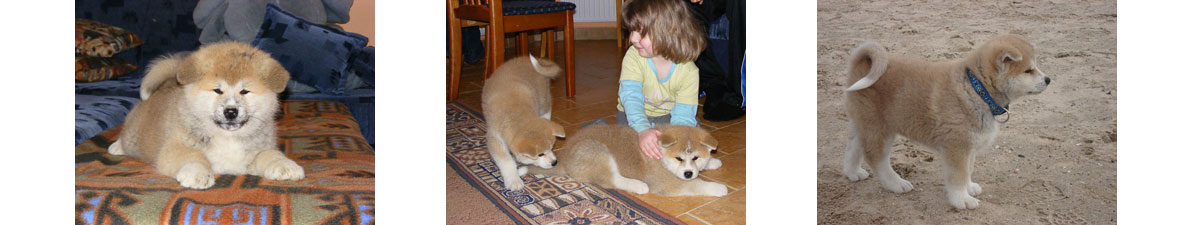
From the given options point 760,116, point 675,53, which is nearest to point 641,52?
point 675,53

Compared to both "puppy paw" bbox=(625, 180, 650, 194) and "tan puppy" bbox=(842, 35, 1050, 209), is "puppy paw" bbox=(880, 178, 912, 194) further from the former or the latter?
"puppy paw" bbox=(625, 180, 650, 194)

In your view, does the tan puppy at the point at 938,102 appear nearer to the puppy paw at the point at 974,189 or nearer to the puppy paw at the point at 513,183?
the puppy paw at the point at 974,189

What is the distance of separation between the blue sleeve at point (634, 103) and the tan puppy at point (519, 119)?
175 mm

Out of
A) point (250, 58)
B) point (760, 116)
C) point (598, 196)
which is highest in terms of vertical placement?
point (250, 58)

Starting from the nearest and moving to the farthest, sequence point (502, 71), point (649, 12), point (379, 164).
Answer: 1. point (379, 164)
2. point (649, 12)
3. point (502, 71)

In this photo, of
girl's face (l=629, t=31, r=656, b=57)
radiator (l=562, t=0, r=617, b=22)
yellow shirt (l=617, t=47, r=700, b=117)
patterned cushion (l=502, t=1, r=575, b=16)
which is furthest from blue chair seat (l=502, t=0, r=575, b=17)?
radiator (l=562, t=0, r=617, b=22)

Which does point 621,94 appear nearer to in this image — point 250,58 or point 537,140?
point 537,140

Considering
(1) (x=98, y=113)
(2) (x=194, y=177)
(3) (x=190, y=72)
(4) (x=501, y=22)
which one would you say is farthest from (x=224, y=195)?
(4) (x=501, y=22)

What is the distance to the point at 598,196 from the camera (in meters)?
1.85

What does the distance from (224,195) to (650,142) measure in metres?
0.94

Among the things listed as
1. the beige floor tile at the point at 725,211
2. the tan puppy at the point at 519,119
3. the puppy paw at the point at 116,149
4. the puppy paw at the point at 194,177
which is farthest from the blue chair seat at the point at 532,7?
the puppy paw at the point at 194,177

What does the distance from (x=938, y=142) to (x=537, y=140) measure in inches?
35.3

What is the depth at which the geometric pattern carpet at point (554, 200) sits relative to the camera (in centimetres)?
170

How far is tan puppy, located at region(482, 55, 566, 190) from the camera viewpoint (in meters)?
1.79
